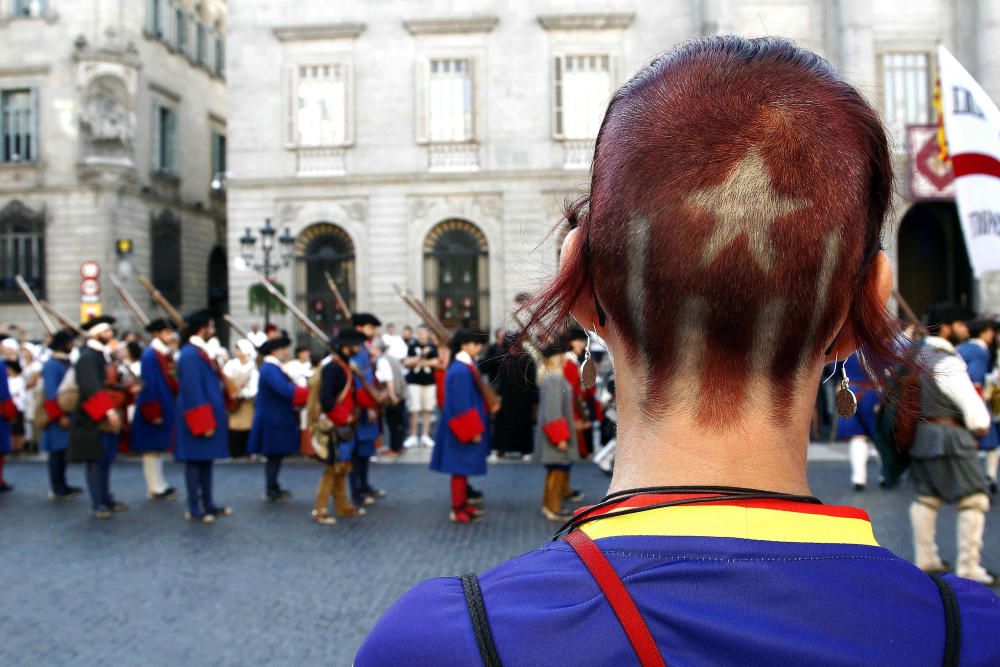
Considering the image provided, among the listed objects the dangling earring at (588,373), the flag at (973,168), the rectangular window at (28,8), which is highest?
the rectangular window at (28,8)

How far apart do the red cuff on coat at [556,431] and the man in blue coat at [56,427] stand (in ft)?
18.5

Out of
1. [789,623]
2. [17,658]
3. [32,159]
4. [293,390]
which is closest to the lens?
[789,623]

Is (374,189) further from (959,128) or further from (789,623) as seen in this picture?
(789,623)

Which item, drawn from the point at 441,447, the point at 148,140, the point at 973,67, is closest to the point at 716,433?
the point at 441,447

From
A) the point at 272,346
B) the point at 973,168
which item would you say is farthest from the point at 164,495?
the point at 973,168

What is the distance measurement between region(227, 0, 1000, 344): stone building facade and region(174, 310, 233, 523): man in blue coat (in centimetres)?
1391

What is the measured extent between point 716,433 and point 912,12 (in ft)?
85.8

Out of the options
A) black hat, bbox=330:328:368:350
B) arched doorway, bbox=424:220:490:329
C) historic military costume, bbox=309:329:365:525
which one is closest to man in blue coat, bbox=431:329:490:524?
historic military costume, bbox=309:329:365:525

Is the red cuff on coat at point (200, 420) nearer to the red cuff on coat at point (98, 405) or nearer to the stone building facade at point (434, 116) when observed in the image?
the red cuff on coat at point (98, 405)

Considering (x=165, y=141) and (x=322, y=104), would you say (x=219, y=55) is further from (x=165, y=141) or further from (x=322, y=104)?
(x=322, y=104)

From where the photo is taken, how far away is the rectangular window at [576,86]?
24172 millimetres

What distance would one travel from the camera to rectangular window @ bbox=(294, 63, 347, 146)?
24609mm

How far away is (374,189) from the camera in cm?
2444

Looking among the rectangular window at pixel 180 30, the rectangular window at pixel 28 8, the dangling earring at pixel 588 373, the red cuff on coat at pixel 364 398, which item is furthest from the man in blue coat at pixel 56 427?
the rectangular window at pixel 180 30
